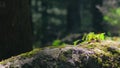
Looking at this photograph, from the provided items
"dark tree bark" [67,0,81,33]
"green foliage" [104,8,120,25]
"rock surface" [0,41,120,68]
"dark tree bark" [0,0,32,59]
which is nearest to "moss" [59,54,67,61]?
"rock surface" [0,41,120,68]

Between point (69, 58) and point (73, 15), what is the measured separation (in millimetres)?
19169

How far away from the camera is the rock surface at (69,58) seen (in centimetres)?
408

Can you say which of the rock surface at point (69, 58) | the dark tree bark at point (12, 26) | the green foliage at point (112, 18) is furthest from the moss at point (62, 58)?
the green foliage at point (112, 18)

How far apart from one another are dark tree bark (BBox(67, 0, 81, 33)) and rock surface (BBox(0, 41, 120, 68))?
1811cm

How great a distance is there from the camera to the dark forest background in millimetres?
6879

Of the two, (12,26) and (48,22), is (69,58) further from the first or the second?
(48,22)

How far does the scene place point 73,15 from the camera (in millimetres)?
23344

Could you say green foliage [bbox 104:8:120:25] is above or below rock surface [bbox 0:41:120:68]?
below

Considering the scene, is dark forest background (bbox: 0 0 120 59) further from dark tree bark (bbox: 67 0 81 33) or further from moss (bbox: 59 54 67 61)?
moss (bbox: 59 54 67 61)

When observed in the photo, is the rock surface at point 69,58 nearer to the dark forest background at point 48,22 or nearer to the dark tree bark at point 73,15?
the dark forest background at point 48,22

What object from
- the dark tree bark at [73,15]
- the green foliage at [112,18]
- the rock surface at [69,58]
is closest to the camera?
the rock surface at [69,58]

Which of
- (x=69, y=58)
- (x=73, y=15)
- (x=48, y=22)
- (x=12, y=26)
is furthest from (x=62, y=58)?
(x=73, y=15)

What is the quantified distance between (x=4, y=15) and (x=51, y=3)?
14.4 m

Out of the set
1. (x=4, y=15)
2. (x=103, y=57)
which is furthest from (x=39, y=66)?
(x=4, y=15)
